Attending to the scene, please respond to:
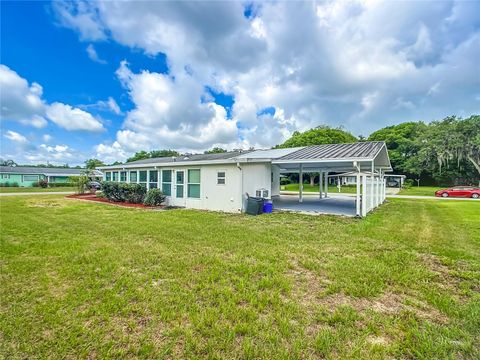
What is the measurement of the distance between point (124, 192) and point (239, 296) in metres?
13.5

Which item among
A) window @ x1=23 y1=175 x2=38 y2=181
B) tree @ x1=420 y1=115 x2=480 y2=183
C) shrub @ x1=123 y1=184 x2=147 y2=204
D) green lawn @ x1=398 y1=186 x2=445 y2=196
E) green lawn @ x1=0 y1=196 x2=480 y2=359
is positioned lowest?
green lawn @ x1=0 y1=196 x2=480 y2=359

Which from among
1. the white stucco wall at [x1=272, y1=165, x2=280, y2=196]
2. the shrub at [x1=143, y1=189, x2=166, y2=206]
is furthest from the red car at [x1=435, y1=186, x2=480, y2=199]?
the shrub at [x1=143, y1=189, x2=166, y2=206]

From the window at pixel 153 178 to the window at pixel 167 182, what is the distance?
0.76 meters

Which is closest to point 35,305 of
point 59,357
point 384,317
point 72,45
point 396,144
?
point 59,357

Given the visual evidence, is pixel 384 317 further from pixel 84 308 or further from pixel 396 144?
pixel 396 144

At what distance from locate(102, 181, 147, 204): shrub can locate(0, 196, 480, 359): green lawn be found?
26.0 feet

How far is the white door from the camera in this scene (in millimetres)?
12984

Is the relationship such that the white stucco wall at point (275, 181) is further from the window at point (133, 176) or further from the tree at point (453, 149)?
the tree at point (453, 149)

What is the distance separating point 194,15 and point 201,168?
21.9 ft

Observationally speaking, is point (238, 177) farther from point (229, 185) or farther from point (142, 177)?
point (142, 177)

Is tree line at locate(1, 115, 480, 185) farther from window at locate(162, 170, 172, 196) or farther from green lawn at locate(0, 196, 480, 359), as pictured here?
green lawn at locate(0, 196, 480, 359)

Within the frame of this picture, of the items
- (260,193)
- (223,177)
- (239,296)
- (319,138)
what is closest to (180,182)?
(223,177)

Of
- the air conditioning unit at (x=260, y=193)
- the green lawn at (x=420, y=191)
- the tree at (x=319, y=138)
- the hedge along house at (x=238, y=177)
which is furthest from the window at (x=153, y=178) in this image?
the tree at (x=319, y=138)

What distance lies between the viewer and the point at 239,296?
3314 mm
